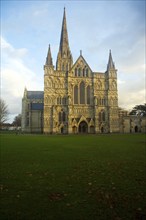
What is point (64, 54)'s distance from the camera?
72938mm

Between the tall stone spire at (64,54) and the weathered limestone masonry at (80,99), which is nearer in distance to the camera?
the weathered limestone masonry at (80,99)

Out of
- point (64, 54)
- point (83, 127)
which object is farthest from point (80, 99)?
point (64, 54)

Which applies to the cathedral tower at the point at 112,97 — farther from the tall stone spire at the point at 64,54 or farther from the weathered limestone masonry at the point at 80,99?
the tall stone spire at the point at 64,54

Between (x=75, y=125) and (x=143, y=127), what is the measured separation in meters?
28.2

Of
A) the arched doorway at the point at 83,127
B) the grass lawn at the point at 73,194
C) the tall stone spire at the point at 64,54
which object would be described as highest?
the tall stone spire at the point at 64,54

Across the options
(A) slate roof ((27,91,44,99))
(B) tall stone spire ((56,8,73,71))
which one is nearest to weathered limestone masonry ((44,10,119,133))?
(B) tall stone spire ((56,8,73,71))

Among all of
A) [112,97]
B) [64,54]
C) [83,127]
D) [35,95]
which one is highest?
[64,54]

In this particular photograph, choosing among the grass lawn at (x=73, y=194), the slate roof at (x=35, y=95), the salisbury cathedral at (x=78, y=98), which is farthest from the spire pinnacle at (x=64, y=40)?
the grass lawn at (x=73, y=194)

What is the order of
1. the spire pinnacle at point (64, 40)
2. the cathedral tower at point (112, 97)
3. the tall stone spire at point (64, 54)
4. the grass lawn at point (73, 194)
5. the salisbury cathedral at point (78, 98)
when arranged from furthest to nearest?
the spire pinnacle at point (64, 40) < the tall stone spire at point (64, 54) < the cathedral tower at point (112, 97) < the salisbury cathedral at point (78, 98) < the grass lawn at point (73, 194)

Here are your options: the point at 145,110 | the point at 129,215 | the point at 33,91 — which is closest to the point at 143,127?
the point at 145,110

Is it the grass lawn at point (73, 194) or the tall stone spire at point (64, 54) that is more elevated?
the tall stone spire at point (64, 54)

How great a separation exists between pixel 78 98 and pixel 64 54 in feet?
57.9

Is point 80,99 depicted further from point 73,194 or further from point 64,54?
point 73,194

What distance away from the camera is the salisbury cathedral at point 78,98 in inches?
2506
